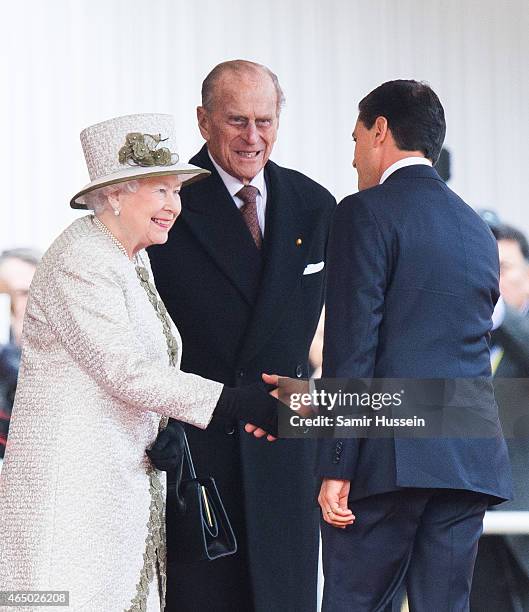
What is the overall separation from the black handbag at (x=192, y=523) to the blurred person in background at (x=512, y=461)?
67.3 inches

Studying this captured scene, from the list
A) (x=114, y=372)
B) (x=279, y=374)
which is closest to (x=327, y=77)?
(x=279, y=374)

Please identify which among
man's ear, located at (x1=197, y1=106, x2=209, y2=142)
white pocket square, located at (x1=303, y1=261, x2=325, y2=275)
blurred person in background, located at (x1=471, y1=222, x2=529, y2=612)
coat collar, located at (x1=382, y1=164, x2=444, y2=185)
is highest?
man's ear, located at (x1=197, y1=106, x2=209, y2=142)

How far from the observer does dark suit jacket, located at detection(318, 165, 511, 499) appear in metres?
2.45

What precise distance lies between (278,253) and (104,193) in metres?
0.64

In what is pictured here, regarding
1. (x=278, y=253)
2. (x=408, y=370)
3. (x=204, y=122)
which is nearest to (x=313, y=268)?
(x=278, y=253)

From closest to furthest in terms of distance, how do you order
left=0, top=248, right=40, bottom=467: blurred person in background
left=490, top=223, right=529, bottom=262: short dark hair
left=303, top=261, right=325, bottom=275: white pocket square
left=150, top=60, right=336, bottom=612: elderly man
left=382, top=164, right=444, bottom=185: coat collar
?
1. left=382, top=164, right=444, bottom=185: coat collar
2. left=150, top=60, right=336, bottom=612: elderly man
3. left=303, top=261, right=325, bottom=275: white pocket square
4. left=0, top=248, right=40, bottom=467: blurred person in background
5. left=490, top=223, right=529, bottom=262: short dark hair

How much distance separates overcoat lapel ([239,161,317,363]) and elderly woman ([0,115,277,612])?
0.51 m

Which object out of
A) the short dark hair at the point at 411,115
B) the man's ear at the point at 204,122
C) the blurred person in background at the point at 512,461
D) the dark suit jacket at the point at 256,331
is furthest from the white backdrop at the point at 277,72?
the short dark hair at the point at 411,115

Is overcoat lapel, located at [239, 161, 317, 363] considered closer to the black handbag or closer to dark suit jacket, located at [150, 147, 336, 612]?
dark suit jacket, located at [150, 147, 336, 612]

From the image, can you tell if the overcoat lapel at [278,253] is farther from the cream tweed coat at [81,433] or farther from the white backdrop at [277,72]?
the white backdrop at [277,72]

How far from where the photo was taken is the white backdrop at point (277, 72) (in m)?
4.22

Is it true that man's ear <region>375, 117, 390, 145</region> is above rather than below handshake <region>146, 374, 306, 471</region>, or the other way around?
above

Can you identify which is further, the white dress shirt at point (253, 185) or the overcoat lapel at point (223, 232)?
the white dress shirt at point (253, 185)

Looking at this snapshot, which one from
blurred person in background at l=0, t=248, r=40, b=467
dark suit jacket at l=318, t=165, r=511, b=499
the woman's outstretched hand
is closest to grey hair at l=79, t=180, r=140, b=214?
dark suit jacket at l=318, t=165, r=511, b=499
